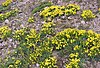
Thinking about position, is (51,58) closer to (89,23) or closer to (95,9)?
(89,23)

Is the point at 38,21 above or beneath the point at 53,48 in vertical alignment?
above

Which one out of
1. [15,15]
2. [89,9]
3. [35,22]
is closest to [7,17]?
[15,15]

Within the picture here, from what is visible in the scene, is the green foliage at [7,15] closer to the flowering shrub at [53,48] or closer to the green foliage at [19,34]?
the green foliage at [19,34]

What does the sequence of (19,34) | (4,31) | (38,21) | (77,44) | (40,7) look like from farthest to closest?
(40,7) → (38,21) → (4,31) → (19,34) → (77,44)

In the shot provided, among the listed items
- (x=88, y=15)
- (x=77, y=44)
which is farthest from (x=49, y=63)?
(x=88, y=15)

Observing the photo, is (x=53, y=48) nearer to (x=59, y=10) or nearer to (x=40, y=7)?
(x=59, y=10)

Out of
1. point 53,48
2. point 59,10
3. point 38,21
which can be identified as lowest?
point 53,48

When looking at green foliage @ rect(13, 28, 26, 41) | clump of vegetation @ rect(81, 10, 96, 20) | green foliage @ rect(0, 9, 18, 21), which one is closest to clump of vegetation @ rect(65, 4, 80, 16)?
clump of vegetation @ rect(81, 10, 96, 20)

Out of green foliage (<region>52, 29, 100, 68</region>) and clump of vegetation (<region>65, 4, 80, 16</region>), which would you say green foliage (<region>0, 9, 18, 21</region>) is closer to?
clump of vegetation (<region>65, 4, 80, 16</region>)
